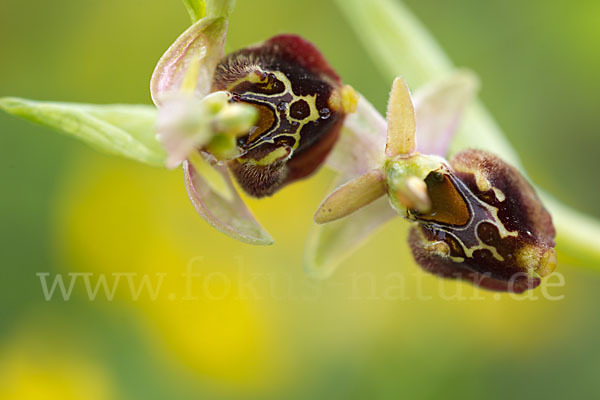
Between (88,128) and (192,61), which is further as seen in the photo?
(88,128)

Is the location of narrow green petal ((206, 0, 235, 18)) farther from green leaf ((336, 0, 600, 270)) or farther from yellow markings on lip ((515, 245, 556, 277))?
green leaf ((336, 0, 600, 270))

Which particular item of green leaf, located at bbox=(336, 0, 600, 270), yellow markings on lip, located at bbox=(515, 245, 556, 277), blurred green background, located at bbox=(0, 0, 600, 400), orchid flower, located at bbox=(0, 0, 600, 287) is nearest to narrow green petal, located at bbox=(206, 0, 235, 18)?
orchid flower, located at bbox=(0, 0, 600, 287)

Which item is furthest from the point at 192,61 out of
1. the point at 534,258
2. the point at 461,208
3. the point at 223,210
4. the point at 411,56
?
the point at 411,56

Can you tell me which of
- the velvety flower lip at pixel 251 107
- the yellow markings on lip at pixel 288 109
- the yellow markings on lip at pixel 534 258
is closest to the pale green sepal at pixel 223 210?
the velvety flower lip at pixel 251 107

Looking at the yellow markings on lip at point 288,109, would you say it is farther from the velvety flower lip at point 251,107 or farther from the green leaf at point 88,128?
the green leaf at point 88,128

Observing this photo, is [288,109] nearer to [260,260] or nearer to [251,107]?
[251,107]

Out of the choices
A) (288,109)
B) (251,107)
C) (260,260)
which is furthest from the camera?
(260,260)

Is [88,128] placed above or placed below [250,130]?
below
